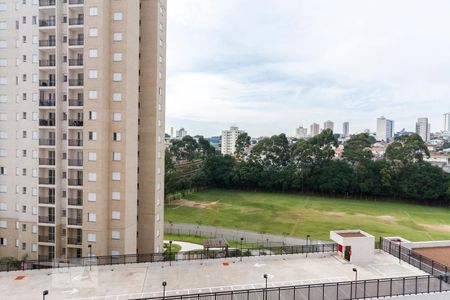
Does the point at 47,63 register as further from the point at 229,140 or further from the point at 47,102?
the point at 229,140

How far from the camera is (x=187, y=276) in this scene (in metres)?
20.5

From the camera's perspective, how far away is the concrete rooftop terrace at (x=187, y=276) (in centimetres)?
1842

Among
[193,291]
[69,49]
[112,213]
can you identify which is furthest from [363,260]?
[69,49]

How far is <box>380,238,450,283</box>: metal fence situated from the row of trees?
48.4m

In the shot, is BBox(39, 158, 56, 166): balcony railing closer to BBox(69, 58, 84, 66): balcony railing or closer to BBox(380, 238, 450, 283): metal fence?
BBox(69, 58, 84, 66): balcony railing

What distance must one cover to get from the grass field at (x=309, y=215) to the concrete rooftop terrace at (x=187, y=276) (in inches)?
857

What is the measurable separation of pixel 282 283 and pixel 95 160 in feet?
57.8

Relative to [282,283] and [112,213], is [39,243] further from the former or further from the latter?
[282,283]

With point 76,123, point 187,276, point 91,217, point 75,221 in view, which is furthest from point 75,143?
→ point 187,276

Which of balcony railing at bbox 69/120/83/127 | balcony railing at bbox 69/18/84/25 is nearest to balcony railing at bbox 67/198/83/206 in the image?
balcony railing at bbox 69/120/83/127

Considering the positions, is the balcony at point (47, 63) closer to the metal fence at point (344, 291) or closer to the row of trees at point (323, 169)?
the metal fence at point (344, 291)

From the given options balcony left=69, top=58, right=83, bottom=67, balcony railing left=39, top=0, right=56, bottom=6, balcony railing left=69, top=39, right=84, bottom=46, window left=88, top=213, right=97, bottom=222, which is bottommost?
window left=88, top=213, right=97, bottom=222

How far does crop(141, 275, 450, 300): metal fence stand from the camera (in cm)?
1708

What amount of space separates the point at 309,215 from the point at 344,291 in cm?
3977
